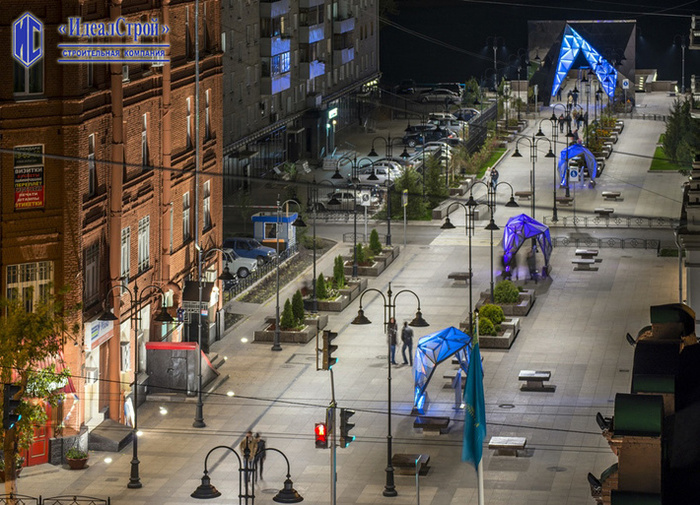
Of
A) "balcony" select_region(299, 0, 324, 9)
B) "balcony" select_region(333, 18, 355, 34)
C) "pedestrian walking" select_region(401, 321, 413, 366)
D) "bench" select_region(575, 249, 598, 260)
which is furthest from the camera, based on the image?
"balcony" select_region(333, 18, 355, 34)

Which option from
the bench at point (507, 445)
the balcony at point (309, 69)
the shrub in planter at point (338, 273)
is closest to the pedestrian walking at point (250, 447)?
the bench at point (507, 445)

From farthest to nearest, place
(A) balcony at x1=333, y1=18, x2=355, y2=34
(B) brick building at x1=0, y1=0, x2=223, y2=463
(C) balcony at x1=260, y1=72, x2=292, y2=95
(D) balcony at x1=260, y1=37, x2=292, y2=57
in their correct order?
(A) balcony at x1=333, y1=18, x2=355, y2=34
(C) balcony at x1=260, y1=72, x2=292, y2=95
(D) balcony at x1=260, y1=37, x2=292, y2=57
(B) brick building at x1=0, y1=0, x2=223, y2=463

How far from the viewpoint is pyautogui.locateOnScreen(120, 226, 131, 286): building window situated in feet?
194

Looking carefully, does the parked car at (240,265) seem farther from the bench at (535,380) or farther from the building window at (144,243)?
the bench at (535,380)

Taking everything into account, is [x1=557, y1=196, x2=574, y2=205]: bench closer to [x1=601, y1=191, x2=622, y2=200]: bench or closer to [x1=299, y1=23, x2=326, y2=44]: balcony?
[x1=601, y1=191, x2=622, y2=200]: bench

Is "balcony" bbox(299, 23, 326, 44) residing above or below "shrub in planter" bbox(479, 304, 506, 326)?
above

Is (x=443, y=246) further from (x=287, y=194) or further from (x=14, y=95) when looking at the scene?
(x=14, y=95)

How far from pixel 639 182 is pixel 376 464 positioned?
6172 cm

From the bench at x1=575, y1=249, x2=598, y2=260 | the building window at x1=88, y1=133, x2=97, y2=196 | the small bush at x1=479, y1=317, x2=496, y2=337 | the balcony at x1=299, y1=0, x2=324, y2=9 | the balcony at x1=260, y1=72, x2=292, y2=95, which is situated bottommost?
the bench at x1=575, y1=249, x2=598, y2=260

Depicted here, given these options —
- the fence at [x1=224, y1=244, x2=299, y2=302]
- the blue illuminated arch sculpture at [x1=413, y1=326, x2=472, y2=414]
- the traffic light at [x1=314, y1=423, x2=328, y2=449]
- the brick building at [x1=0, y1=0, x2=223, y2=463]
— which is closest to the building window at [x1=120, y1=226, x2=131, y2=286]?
the brick building at [x1=0, y1=0, x2=223, y2=463]

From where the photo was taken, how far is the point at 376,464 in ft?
171

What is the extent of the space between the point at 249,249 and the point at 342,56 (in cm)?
4838

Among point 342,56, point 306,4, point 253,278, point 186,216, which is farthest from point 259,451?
point 342,56

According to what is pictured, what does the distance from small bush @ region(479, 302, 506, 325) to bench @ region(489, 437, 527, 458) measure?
1501 cm
